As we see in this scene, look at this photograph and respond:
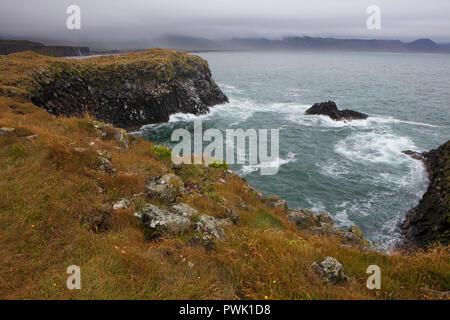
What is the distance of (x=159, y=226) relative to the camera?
694cm

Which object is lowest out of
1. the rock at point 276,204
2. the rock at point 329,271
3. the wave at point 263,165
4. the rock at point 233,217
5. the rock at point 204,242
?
the rock at point 276,204

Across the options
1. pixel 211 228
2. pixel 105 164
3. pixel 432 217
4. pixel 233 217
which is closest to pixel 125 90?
pixel 105 164

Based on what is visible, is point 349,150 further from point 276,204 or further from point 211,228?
point 211,228

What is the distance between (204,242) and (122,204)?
3017mm

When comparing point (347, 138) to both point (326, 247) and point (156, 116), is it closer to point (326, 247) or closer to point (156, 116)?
point (156, 116)

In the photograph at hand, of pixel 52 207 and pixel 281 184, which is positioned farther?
pixel 281 184

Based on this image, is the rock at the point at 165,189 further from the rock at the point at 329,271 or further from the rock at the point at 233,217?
the rock at the point at 329,271

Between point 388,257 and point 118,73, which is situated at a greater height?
point 118,73

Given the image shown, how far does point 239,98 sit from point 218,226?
67288 mm

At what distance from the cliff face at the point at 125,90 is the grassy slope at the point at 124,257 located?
29.1 m

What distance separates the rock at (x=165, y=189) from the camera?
29.0 feet

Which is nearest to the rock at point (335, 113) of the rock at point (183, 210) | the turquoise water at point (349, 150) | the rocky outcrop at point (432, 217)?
the turquoise water at point (349, 150)
